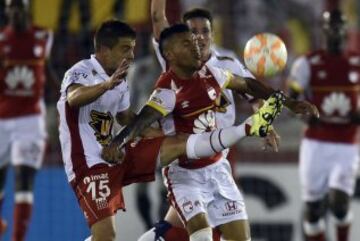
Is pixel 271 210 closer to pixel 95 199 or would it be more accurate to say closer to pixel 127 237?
pixel 127 237

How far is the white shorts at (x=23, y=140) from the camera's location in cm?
1116

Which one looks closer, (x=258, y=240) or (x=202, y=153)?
(x=202, y=153)

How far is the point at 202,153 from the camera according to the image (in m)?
8.08

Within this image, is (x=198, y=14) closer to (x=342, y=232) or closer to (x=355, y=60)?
(x=355, y=60)

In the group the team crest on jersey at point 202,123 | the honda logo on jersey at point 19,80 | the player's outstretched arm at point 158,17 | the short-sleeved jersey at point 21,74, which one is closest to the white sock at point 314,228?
the short-sleeved jersey at point 21,74

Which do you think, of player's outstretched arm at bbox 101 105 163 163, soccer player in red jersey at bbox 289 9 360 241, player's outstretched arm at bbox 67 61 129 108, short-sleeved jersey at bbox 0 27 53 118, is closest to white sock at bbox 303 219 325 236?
soccer player in red jersey at bbox 289 9 360 241

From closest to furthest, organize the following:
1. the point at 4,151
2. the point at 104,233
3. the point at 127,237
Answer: the point at 104,233
the point at 4,151
the point at 127,237

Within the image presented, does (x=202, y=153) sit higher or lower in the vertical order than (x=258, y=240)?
higher

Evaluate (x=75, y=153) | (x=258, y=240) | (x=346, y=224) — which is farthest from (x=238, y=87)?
(x=258, y=240)

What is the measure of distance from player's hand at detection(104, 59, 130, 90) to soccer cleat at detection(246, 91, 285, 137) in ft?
2.79

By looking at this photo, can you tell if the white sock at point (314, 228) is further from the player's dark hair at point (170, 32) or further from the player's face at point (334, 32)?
the player's dark hair at point (170, 32)

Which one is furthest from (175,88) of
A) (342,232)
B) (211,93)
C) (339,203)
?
(342,232)

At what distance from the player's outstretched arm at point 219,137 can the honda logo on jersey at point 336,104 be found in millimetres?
3368

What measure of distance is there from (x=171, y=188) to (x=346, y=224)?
11.3ft
